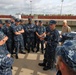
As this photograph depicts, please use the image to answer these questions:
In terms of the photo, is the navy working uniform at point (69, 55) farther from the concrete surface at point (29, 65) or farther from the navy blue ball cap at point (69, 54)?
the concrete surface at point (29, 65)

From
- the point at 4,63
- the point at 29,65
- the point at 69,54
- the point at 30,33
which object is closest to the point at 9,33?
the point at 30,33

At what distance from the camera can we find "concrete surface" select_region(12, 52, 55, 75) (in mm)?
4838

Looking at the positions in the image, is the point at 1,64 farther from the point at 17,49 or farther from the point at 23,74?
the point at 17,49

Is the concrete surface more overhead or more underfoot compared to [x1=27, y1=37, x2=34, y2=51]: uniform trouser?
more underfoot

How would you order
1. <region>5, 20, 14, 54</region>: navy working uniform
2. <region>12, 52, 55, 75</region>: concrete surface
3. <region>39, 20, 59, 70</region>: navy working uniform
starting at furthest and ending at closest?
1. <region>5, 20, 14, 54</region>: navy working uniform
2. <region>12, 52, 55, 75</region>: concrete surface
3. <region>39, 20, 59, 70</region>: navy working uniform

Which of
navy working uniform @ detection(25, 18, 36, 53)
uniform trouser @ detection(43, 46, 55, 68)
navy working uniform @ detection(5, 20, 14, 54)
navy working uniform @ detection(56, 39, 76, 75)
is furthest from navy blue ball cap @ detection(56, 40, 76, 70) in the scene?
navy working uniform @ detection(25, 18, 36, 53)

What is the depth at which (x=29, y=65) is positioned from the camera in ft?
17.7

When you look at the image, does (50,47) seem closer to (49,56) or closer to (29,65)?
(49,56)

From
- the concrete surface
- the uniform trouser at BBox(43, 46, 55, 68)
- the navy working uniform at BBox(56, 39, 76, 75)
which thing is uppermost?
the navy working uniform at BBox(56, 39, 76, 75)

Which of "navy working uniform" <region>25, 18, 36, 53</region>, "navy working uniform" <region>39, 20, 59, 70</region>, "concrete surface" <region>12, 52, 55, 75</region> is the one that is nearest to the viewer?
"navy working uniform" <region>39, 20, 59, 70</region>

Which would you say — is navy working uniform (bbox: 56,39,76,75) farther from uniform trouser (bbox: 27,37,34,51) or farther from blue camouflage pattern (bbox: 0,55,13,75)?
uniform trouser (bbox: 27,37,34,51)

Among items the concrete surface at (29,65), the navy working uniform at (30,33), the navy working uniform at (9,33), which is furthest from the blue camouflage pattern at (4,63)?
the navy working uniform at (30,33)

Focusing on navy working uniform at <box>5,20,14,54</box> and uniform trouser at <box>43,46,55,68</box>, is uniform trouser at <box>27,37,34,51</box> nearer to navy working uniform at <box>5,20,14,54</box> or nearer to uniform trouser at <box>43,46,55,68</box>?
navy working uniform at <box>5,20,14,54</box>

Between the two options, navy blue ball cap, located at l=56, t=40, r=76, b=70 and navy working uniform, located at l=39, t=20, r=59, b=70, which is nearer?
navy blue ball cap, located at l=56, t=40, r=76, b=70
